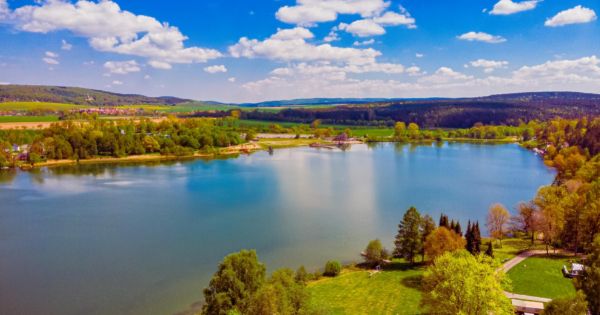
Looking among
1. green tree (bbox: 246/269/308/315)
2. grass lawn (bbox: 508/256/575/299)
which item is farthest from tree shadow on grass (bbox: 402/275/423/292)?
green tree (bbox: 246/269/308/315)

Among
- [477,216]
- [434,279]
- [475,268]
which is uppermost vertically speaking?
[475,268]

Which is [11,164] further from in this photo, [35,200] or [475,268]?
[475,268]

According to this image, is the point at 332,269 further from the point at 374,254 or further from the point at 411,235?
the point at 411,235

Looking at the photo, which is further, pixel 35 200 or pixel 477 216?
pixel 35 200

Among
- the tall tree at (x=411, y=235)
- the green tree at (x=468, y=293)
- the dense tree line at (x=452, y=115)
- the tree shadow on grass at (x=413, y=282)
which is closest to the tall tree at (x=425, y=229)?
the tall tree at (x=411, y=235)

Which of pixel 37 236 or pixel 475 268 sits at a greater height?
pixel 475 268

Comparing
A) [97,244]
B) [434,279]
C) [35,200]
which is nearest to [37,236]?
[97,244]

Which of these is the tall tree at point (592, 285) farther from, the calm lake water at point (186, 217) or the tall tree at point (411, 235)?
the calm lake water at point (186, 217)
